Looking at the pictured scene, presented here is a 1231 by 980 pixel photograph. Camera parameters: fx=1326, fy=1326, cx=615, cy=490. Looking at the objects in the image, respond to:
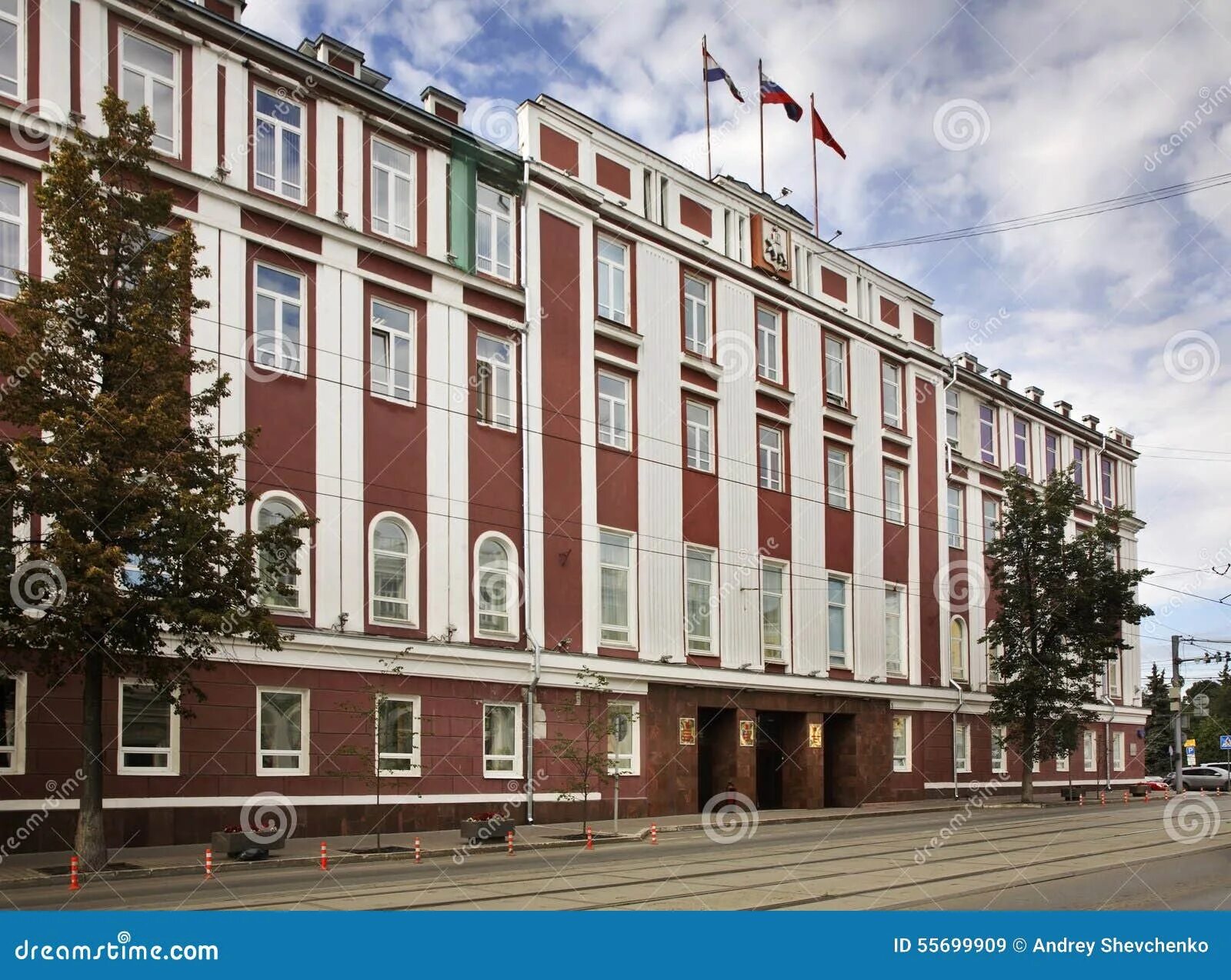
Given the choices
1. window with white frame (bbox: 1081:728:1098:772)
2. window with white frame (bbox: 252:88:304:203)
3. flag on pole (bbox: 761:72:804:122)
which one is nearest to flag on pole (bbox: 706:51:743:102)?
flag on pole (bbox: 761:72:804:122)

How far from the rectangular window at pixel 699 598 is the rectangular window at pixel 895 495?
1118 centimetres

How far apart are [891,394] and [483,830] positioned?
91.1 feet

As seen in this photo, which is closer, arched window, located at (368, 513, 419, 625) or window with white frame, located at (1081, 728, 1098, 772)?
arched window, located at (368, 513, 419, 625)

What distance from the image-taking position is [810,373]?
4500 cm

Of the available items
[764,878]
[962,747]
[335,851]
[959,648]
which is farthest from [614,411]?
[962,747]

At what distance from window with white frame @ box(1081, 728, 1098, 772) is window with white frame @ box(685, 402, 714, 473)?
96.1ft

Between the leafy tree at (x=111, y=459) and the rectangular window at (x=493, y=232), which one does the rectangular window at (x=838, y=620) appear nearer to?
the rectangular window at (x=493, y=232)

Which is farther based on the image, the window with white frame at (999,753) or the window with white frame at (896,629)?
the window with white frame at (999,753)

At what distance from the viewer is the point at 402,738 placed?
3017cm

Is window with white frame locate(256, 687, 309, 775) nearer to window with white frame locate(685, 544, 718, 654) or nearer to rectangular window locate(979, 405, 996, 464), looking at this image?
window with white frame locate(685, 544, 718, 654)

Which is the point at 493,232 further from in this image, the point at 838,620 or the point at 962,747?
Answer: the point at 962,747

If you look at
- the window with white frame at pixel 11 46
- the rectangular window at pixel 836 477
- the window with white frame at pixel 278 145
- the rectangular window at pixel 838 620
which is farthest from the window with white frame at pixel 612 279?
the window with white frame at pixel 11 46

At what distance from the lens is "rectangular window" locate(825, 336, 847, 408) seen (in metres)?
46.1

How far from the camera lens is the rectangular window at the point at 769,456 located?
42438mm
